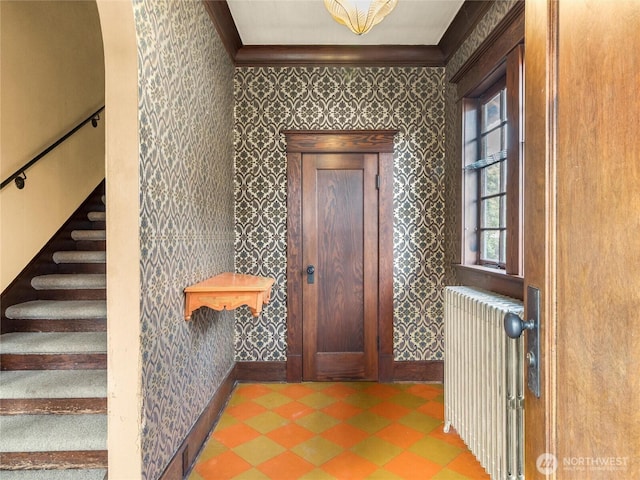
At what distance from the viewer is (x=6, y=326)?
7.86ft

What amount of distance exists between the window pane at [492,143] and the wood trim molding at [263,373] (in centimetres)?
252

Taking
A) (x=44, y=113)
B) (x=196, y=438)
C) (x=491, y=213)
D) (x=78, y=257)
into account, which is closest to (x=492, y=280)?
(x=491, y=213)

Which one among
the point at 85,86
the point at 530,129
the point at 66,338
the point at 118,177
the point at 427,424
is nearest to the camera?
the point at 530,129

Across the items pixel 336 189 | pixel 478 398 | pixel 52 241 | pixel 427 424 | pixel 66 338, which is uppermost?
pixel 336 189

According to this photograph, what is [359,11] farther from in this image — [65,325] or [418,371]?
[418,371]

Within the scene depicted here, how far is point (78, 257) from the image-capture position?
289cm

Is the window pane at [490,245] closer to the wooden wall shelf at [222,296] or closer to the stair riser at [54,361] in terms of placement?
the wooden wall shelf at [222,296]

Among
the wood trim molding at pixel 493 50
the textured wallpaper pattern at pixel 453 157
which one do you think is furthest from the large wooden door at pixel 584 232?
the textured wallpaper pattern at pixel 453 157

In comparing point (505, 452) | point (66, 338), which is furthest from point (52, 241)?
point (505, 452)

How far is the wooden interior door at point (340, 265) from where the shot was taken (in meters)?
3.38

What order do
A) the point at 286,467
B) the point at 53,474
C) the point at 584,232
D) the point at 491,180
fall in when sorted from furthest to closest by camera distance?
1. the point at 491,180
2. the point at 286,467
3. the point at 53,474
4. the point at 584,232

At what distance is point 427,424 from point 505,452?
3.08ft

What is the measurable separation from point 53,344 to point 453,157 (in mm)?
3224

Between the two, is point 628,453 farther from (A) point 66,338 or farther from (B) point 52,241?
(B) point 52,241
